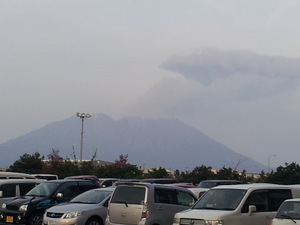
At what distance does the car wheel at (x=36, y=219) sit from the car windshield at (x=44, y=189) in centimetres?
82

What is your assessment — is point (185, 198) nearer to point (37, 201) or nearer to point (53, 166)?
point (37, 201)

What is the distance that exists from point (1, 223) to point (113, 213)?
586 cm

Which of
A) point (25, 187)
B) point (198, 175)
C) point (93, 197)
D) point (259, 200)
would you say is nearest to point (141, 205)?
point (259, 200)

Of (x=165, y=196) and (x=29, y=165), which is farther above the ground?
(x=29, y=165)

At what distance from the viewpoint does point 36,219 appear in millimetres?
19453

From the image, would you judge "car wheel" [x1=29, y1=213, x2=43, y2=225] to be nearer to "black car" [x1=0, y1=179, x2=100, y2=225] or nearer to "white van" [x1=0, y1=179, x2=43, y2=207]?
"black car" [x1=0, y1=179, x2=100, y2=225]

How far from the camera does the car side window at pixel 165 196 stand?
51.7 ft

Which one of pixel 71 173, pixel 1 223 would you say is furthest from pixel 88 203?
pixel 71 173

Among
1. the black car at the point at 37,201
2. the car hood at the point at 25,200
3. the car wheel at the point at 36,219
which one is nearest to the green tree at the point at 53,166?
the black car at the point at 37,201

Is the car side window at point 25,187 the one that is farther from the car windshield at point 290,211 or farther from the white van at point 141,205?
the car windshield at point 290,211

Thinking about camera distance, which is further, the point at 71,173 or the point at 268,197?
the point at 71,173

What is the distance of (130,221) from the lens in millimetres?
15195

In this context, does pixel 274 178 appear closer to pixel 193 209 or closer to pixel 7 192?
pixel 7 192

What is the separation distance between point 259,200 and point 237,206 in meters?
0.80
